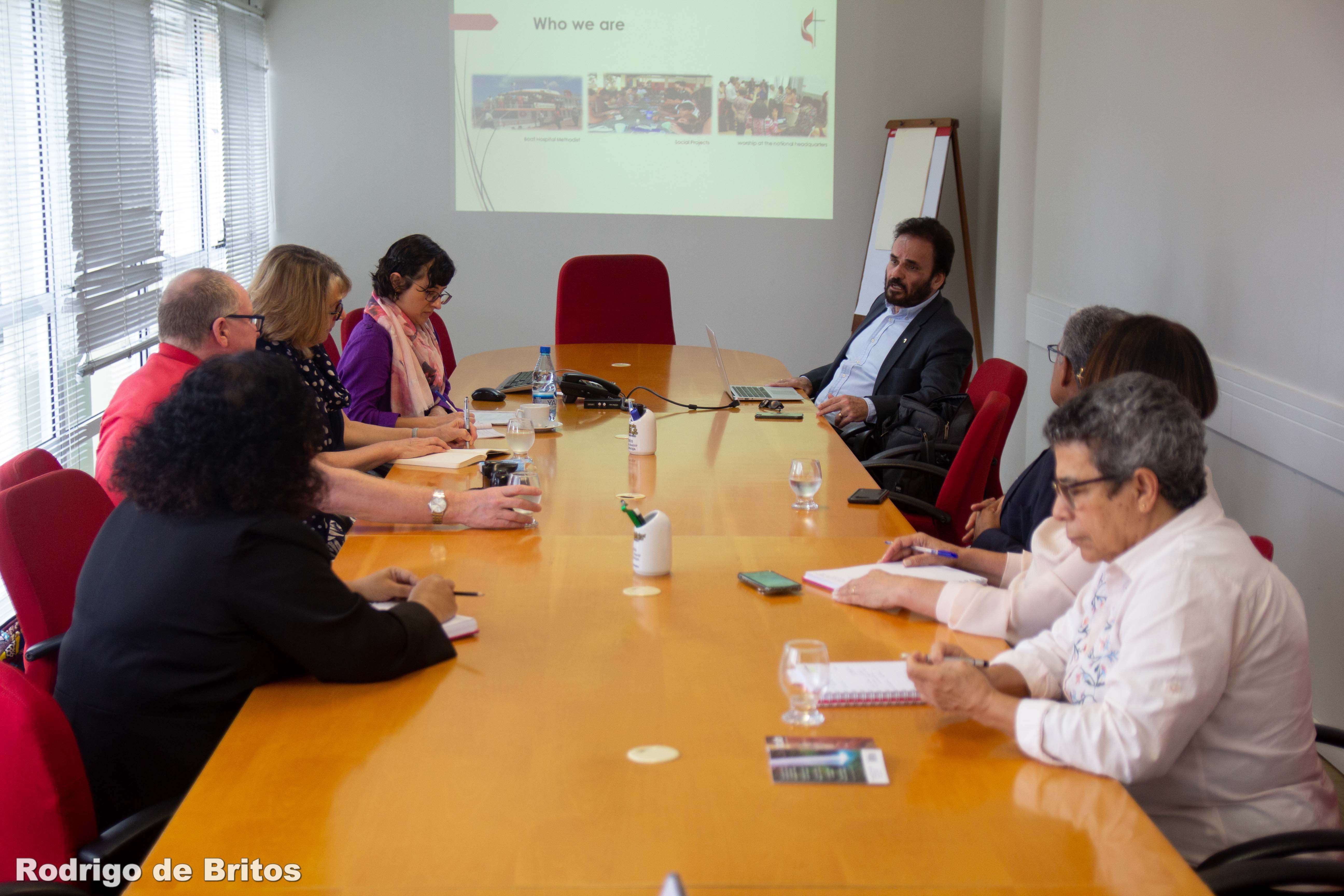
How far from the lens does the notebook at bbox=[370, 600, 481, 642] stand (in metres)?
1.77

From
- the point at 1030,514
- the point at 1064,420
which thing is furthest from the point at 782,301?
the point at 1064,420

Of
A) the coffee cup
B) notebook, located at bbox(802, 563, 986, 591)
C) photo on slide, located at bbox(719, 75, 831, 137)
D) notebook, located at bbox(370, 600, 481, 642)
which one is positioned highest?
photo on slide, located at bbox(719, 75, 831, 137)

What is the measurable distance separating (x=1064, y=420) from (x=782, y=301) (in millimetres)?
5444

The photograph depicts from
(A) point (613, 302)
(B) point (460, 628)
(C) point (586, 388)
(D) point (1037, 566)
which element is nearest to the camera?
(B) point (460, 628)

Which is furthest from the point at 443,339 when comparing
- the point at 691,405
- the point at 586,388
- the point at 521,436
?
the point at 521,436

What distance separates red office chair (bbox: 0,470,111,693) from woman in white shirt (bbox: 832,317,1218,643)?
149 cm

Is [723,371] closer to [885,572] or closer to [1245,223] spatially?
[1245,223]

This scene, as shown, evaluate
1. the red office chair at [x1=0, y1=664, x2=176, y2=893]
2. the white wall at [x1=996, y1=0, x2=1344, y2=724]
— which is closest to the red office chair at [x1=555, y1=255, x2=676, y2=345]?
the white wall at [x1=996, y1=0, x2=1344, y2=724]

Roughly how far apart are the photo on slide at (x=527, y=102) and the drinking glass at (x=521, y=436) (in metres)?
4.12

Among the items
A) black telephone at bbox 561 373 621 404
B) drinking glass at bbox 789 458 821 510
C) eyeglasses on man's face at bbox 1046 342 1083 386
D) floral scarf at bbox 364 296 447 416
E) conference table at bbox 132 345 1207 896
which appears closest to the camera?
conference table at bbox 132 345 1207 896

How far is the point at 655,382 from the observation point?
4410mm

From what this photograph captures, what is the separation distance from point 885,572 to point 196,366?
1.37 meters

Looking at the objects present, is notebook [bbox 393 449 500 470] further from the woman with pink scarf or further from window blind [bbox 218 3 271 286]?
window blind [bbox 218 3 271 286]

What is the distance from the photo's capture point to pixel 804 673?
57.2 inches
